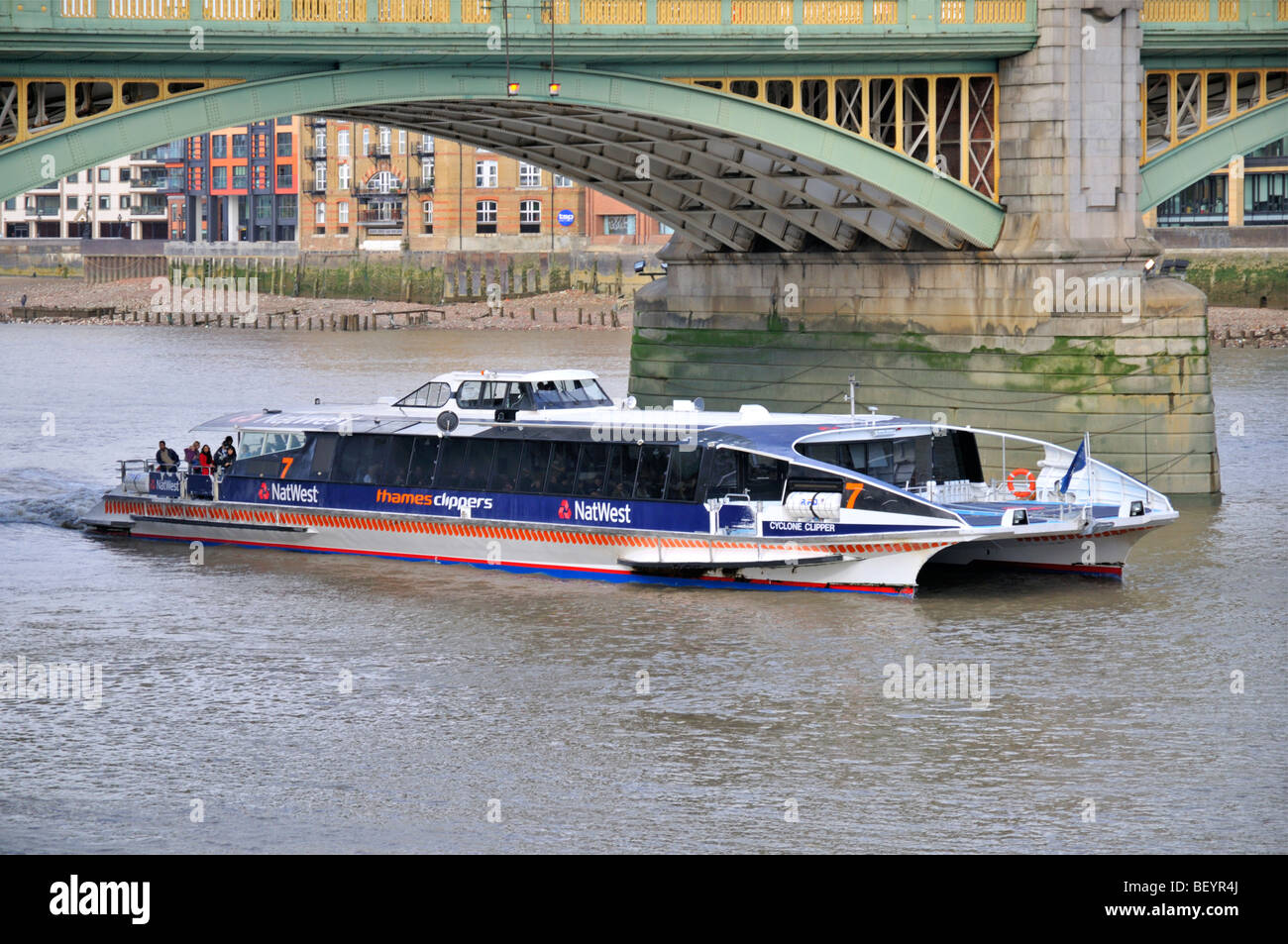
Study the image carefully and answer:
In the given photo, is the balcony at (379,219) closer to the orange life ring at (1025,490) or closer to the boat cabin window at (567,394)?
the boat cabin window at (567,394)

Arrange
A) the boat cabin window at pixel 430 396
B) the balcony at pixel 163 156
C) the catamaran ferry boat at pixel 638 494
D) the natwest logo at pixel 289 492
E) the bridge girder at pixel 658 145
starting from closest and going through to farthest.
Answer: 1. the catamaran ferry boat at pixel 638 494
2. the bridge girder at pixel 658 145
3. the natwest logo at pixel 289 492
4. the boat cabin window at pixel 430 396
5. the balcony at pixel 163 156

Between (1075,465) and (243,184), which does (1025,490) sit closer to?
(1075,465)

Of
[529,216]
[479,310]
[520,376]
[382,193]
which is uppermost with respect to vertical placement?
[382,193]

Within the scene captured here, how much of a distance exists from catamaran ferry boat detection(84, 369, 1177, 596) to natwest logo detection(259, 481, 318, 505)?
0.11ft

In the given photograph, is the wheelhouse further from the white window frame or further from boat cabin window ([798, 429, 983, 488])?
the white window frame

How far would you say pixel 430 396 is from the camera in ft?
116

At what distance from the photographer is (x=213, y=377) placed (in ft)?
249

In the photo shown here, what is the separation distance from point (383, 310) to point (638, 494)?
86.7m

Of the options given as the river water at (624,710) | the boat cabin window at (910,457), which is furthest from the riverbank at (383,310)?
the boat cabin window at (910,457)

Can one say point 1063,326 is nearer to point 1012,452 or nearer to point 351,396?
point 1012,452

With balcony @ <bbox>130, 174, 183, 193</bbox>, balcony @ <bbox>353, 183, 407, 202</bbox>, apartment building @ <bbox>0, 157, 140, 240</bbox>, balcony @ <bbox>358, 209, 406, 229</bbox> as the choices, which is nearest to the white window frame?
balcony @ <bbox>353, 183, 407, 202</bbox>

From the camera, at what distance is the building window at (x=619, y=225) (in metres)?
114

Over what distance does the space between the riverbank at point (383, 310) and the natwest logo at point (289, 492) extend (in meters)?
68.9

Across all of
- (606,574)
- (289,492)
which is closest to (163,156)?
(289,492)
